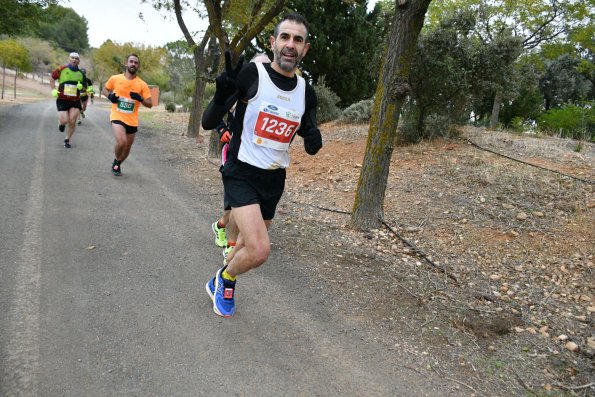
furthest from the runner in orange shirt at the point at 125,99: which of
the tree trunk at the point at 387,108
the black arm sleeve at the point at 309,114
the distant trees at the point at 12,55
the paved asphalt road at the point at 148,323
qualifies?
the distant trees at the point at 12,55

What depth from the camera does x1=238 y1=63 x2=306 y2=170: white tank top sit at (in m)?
3.29

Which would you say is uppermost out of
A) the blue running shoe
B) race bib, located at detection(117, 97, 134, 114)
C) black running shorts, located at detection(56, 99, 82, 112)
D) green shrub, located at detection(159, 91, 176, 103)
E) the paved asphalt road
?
green shrub, located at detection(159, 91, 176, 103)

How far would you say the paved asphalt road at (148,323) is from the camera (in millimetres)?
2797

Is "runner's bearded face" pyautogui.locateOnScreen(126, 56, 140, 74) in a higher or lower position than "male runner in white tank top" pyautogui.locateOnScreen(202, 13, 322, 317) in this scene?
higher

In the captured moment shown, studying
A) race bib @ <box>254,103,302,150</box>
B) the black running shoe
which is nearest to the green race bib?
the black running shoe

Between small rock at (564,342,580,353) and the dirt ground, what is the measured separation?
0.04 feet

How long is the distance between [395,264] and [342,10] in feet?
43.1

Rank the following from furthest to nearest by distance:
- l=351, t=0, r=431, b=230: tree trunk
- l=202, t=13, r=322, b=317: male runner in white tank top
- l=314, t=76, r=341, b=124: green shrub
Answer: l=314, t=76, r=341, b=124: green shrub
l=351, t=0, r=431, b=230: tree trunk
l=202, t=13, r=322, b=317: male runner in white tank top

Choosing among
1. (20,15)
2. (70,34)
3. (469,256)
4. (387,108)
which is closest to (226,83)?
(387,108)

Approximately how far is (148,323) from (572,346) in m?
3.58

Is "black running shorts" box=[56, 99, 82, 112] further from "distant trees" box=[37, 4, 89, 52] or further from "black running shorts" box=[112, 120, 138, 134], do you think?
"distant trees" box=[37, 4, 89, 52]

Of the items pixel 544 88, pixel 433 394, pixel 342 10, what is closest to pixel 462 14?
pixel 342 10

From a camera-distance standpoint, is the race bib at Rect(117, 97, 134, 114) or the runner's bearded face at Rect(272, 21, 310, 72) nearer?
the runner's bearded face at Rect(272, 21, 310, 72)

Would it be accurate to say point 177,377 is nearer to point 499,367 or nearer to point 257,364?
point 257,364
